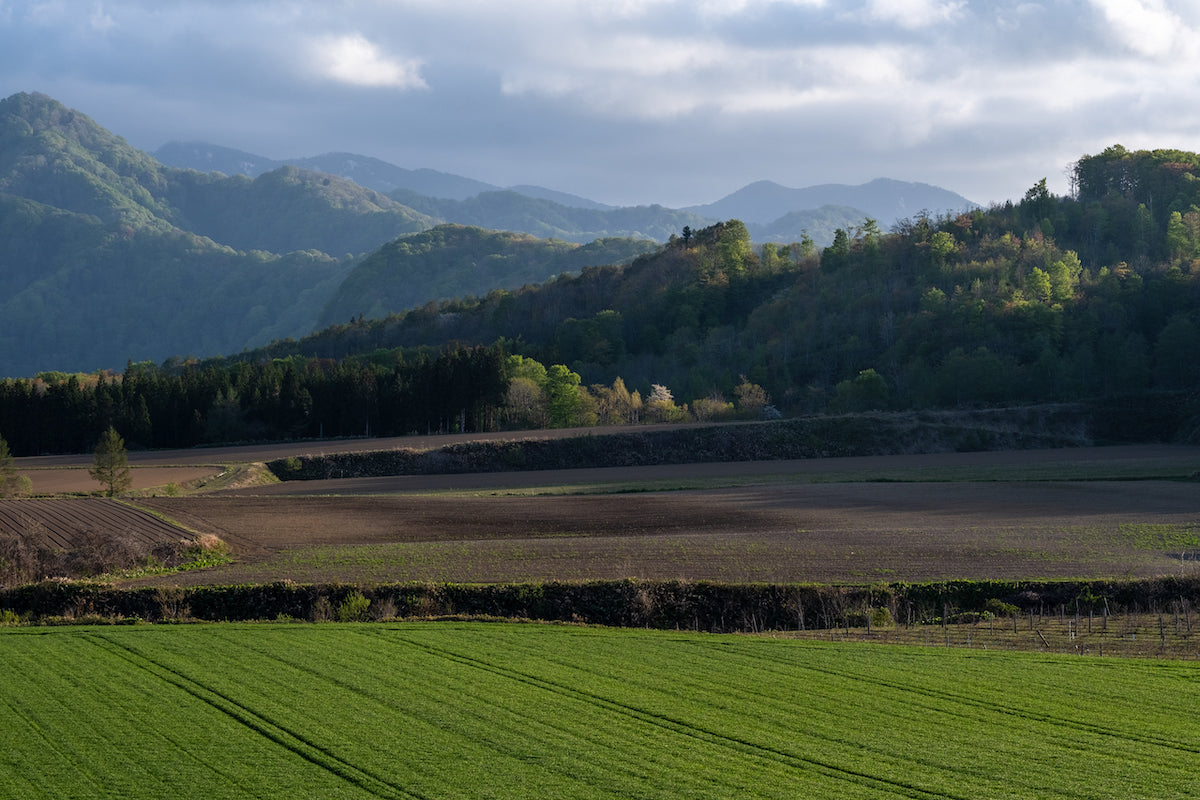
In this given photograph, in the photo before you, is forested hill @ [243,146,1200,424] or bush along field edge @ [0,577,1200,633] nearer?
bush along field edge @ [0,577,1200,633]

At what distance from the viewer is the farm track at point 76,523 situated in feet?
129

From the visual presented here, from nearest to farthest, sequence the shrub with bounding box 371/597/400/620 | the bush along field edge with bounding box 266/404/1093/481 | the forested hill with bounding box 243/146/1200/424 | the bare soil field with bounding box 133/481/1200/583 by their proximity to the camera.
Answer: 1. the shrub with bounding box 371/597/400/620
2. the bare soil field with bounding box 133/481/1200/583
3. the bush along field edge with bounding box 266/404/1093/481
4. the forested hill with bounding box 243/146/1200/424

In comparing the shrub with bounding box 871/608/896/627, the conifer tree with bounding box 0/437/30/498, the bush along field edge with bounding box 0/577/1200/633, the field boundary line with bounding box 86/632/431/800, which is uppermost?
the conifer tree with bounding box 0/437/30/498

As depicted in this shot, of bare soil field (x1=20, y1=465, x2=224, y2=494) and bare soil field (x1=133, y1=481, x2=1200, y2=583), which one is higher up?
bare soil field (x1=20, y1=465, x2=224, y2=494)

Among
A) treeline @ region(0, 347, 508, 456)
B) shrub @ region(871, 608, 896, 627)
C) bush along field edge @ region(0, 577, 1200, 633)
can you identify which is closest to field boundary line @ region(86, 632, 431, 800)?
bush along field edge @ region(0, 577, 1200, 633)

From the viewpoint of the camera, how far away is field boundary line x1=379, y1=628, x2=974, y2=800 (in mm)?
14273

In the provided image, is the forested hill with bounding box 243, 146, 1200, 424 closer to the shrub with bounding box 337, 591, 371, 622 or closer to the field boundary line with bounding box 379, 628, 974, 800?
the shrub with bounding box 337, 591, 371, 622

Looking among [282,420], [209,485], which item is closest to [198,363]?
[282,420]

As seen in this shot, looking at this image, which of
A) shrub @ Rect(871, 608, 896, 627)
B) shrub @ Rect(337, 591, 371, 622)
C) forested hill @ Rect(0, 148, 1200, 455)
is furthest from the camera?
forested hill @ Rect(0, 148, 1200, 455)

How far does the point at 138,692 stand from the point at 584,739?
8.68 m

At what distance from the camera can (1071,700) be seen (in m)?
18.6

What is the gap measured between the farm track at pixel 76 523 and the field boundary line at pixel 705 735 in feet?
74.6

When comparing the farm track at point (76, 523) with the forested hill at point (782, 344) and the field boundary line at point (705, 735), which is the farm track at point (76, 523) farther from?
the forested hill at point (782, 344)

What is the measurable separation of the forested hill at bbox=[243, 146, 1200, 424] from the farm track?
2922 inches
